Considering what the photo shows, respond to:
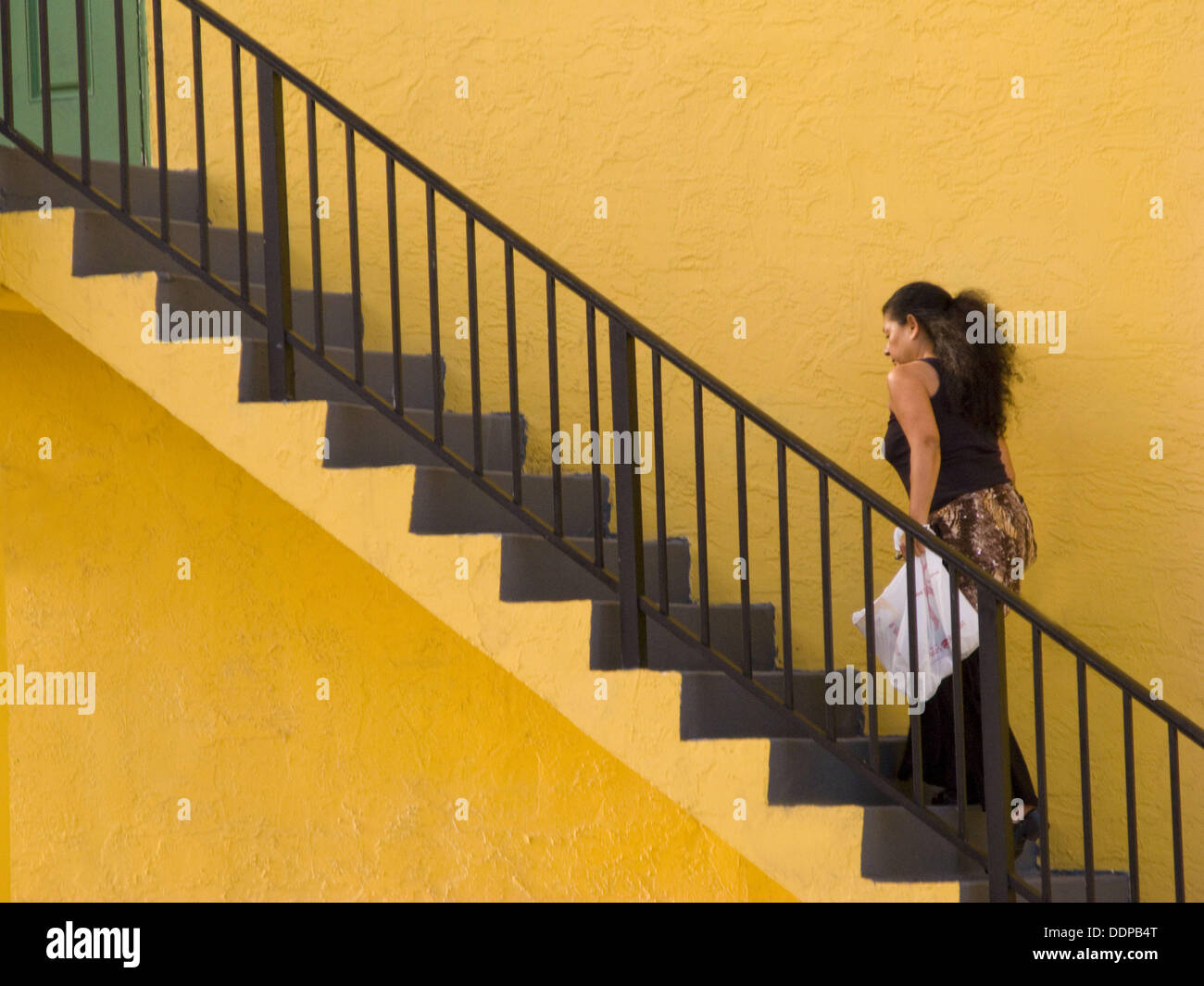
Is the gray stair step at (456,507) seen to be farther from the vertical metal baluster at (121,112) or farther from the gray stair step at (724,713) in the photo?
the vertical metal baluster at (121,112)

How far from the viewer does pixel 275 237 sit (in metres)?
4.34

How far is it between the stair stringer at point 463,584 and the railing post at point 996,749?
0.14 m

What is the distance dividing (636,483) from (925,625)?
0.88 meters

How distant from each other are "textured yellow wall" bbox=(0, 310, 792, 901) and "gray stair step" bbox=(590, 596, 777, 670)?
781 millimetres

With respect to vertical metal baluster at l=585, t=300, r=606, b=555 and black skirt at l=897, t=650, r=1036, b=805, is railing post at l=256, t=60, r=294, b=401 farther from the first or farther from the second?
black skirt at l=897, t=650, r=1036, b=805

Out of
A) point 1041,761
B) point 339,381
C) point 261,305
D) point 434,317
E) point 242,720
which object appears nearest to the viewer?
point 1041,761

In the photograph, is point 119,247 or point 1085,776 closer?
point 1085,776

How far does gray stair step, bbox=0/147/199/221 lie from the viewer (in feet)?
15.3

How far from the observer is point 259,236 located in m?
5.41

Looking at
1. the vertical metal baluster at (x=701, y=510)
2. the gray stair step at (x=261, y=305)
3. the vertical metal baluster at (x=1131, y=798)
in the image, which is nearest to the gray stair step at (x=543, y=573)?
the vertical metal baluster at (x=701, y=510)

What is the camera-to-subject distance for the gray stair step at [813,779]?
3.91 m

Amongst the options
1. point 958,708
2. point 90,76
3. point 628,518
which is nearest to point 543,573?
point 628,518

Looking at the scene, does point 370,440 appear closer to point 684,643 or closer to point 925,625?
point 684,643

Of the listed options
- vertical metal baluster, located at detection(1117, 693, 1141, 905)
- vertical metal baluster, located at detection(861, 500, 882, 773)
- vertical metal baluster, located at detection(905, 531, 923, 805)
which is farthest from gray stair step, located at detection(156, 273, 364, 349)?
vertical metal baluster, located at detection(1117, 693, 1141, 905)
